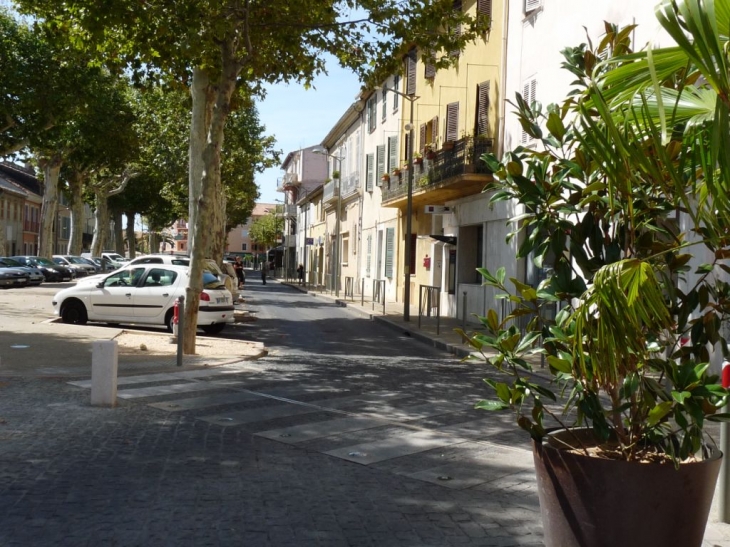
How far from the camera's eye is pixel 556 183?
4.29 meters

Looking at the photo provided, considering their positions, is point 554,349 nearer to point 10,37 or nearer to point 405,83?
point 10,37

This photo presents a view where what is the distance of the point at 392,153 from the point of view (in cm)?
3547

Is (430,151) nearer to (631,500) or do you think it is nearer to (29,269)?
(631,500)

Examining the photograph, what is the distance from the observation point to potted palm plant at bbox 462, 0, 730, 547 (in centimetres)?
357

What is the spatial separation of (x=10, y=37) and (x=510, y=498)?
27.1 metres

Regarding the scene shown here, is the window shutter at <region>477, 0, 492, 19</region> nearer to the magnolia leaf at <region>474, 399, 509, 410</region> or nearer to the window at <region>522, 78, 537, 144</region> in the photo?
the window at <region>522, 78, 537, 144</region>

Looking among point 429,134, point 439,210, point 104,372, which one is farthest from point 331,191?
point 104,372

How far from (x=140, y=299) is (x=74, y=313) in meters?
1.75

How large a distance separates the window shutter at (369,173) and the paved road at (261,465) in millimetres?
29024

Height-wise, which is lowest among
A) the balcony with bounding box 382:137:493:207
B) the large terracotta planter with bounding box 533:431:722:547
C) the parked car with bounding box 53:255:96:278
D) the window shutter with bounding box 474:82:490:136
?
the large terracotta planter with bounding box 533:431:722:547

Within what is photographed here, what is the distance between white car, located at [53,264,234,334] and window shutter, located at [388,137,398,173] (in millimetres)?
16528

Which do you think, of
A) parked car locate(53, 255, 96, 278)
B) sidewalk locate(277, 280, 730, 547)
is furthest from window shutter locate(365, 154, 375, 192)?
parked car locate(53, 255, 96, 278)

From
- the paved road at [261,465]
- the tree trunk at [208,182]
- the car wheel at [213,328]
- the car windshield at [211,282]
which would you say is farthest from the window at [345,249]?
the paved road at [261,465]

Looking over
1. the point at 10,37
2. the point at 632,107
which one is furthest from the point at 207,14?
the point at 10,37
